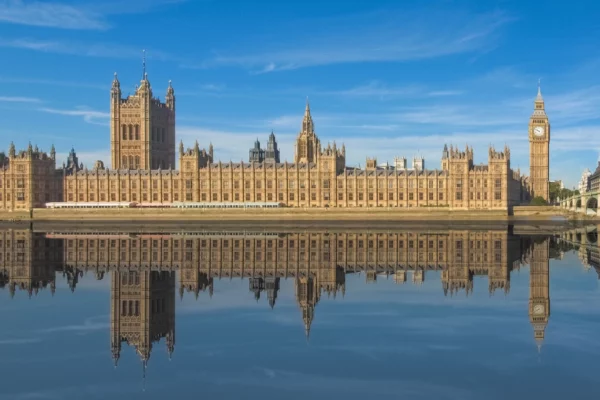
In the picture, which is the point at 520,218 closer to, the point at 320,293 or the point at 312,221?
the point at 312,221

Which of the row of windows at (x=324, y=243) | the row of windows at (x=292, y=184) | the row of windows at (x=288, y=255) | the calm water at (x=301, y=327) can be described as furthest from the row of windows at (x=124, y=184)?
the calm water at (x=301, y=327)

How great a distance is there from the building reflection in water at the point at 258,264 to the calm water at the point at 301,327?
17 centimetres

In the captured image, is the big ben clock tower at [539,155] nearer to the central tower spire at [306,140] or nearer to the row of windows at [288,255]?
the central tower spire at [306,140]

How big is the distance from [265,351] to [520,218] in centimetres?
9847

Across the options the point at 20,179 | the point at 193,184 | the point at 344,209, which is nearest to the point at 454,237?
the point at 344,209

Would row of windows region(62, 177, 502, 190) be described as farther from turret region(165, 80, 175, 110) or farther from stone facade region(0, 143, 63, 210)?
turret region(165, 80, 175, 110)

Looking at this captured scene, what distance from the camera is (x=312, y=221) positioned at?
11469cm

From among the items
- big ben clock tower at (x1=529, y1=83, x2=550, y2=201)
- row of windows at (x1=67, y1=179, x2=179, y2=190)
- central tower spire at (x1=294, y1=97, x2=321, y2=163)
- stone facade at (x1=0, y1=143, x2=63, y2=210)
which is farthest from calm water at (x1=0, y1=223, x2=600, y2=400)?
big ben clock tower at (x1=529, y1=83, x2=550, y2=201)

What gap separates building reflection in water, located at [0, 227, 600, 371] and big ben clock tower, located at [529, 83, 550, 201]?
86436mm

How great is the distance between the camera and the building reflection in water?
1268 inches

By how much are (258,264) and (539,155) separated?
414 ft

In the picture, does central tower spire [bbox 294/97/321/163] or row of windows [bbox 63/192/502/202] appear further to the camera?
central tower spire [bbox 294/97/321/163]

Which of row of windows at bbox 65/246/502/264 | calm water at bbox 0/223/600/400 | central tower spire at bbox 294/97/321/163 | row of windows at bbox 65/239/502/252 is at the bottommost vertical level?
calm water at bbox 0/223/600/400

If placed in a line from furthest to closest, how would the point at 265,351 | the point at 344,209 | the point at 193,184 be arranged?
the point at 193,184 < the point at 344,209 < the point at 265,351
